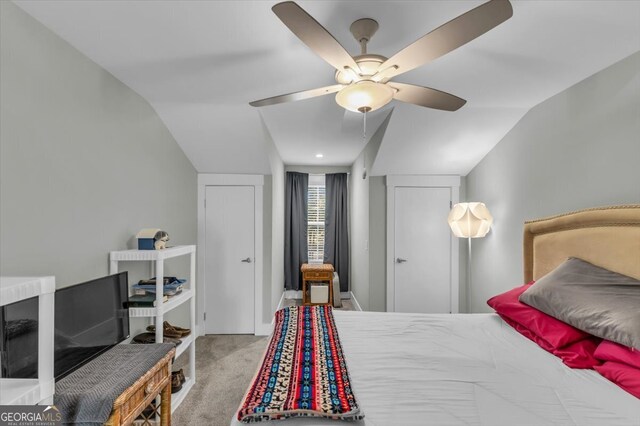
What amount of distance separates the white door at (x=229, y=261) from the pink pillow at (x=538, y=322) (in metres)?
2.67

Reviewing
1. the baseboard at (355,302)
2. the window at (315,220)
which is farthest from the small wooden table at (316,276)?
the window at (315,220)

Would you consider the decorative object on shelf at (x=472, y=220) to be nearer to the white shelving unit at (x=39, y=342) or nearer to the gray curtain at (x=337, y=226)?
the gray curtain at (x=337, y=226)

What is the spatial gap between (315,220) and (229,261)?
2.29m

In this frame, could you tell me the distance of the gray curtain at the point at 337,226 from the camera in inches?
221

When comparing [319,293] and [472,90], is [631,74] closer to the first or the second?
[472,90]

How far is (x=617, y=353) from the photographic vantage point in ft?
4.56

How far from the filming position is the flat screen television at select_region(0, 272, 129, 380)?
4.18ft

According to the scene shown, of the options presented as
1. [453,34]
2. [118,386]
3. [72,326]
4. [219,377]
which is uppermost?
[453,34]

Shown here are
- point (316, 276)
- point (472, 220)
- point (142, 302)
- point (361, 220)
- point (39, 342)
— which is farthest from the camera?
point (316, 276)

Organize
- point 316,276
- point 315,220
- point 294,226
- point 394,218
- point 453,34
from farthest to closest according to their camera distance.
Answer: point 315,220
point 294,226
point 316,276
point 394,218
point 453,34

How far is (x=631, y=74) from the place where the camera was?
6.01 ft

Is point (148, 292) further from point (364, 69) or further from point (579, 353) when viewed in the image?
point (579, 353)

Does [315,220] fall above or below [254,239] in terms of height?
above

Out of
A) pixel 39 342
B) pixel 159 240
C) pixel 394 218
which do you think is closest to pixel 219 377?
pixel 159 240
